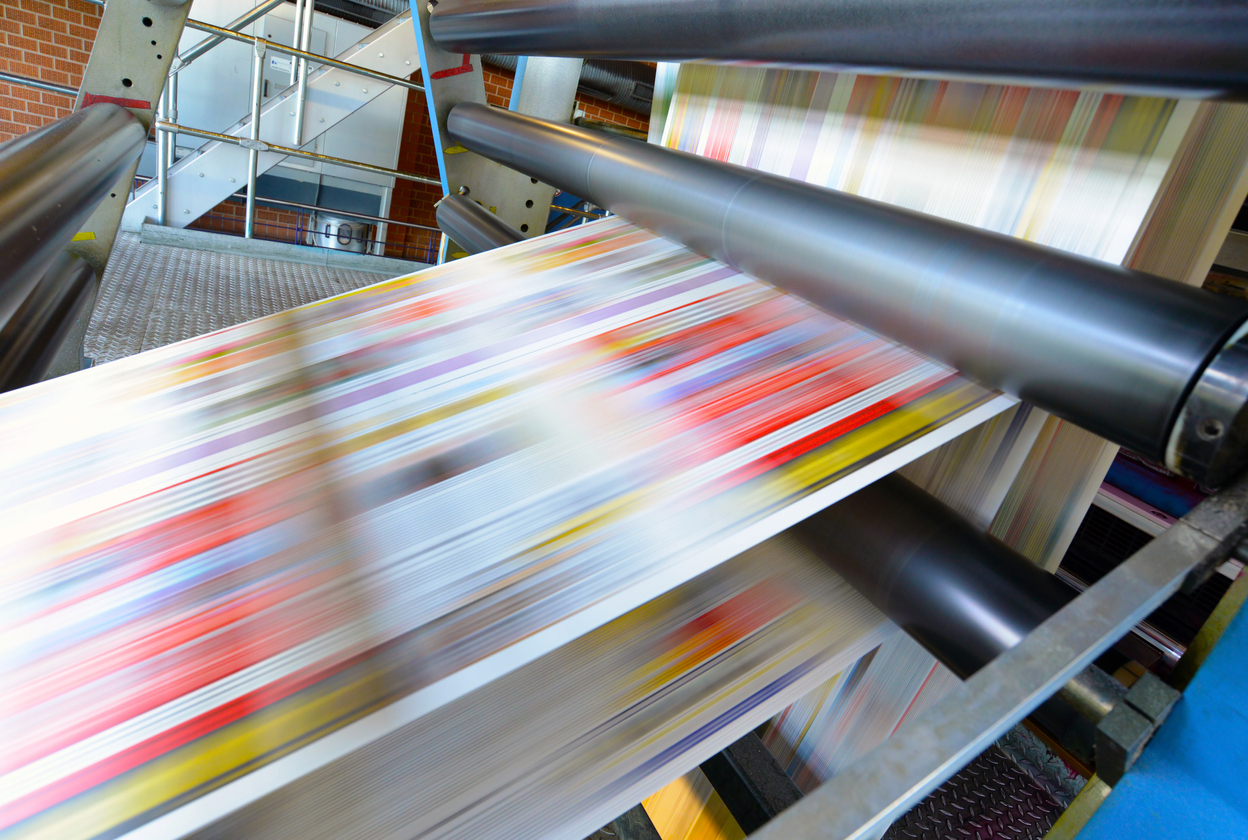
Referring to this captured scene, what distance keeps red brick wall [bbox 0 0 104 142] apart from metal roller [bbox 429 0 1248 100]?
15.4 ft

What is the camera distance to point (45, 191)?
1.85ft

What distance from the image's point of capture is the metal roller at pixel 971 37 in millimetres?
329

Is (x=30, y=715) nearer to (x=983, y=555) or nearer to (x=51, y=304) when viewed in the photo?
(x=983, y=555)

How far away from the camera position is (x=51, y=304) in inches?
37.5

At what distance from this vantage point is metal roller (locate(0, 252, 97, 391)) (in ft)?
2.68

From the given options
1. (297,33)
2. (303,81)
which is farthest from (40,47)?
(303,81)

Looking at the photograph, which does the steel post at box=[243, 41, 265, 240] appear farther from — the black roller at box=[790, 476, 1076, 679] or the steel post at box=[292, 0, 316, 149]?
the black roller at box=[790, 476, 1076, 679]

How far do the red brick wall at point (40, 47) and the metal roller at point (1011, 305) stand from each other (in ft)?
15.7

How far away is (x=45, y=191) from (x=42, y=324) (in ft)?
1.49

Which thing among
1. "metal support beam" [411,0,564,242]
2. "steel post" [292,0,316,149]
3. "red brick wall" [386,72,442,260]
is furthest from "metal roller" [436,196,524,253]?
"red brick wall" [386,72,442,260]

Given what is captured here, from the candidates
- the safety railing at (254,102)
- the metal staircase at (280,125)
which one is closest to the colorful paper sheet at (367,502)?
the safety railing at (254,102)

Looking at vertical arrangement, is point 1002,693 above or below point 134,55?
below

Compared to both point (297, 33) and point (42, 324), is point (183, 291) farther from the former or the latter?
point (297, 33)

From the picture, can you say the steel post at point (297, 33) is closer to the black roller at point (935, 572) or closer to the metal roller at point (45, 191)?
the metal roller at point (45, 191)
